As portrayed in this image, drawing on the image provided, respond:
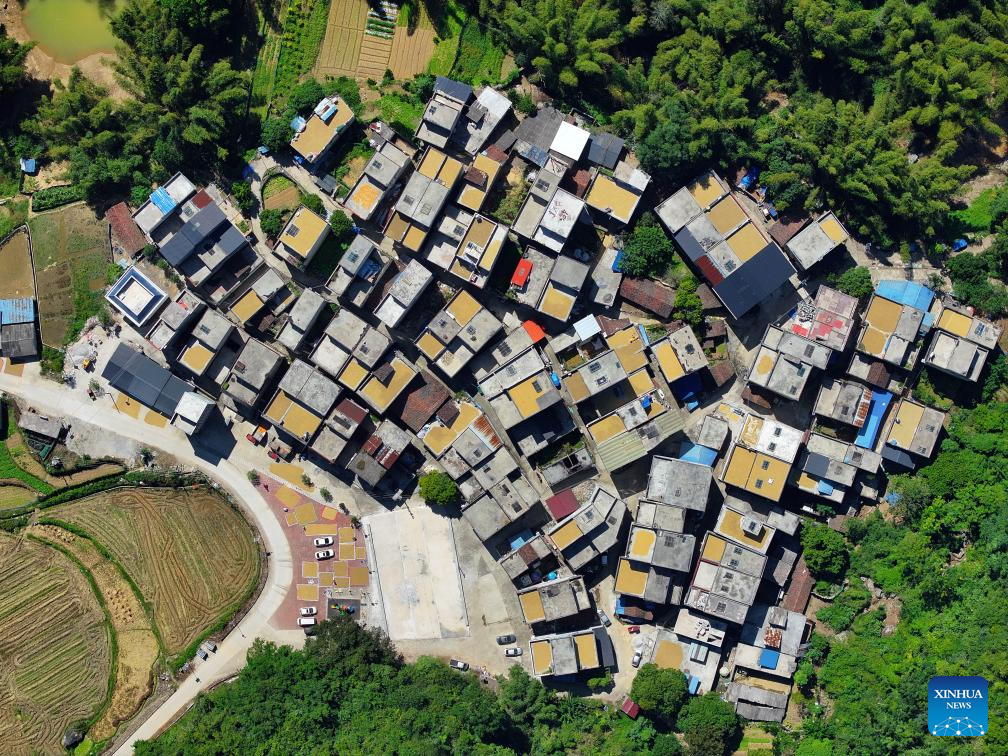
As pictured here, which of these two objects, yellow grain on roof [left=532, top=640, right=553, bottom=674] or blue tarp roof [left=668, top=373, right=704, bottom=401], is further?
blue tarp roof [left=668, top=373, right=704, bottom=401]

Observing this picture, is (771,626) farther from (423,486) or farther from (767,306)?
(423,486)

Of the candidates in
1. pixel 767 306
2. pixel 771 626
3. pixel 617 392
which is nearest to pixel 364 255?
pixel 617 392

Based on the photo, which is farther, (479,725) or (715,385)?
(715,385)

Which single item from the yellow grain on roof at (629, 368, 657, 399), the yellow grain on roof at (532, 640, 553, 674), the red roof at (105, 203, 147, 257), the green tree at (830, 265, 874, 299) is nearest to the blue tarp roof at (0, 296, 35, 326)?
the red roof at (105, 203, 147, 257)

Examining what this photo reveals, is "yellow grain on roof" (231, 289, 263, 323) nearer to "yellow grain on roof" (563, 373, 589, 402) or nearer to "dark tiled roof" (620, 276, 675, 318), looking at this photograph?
"yellow grain on roof" (563, 373, 589, 402)

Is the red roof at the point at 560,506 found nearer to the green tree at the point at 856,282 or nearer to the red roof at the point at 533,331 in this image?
the red roof at the point at 533,331

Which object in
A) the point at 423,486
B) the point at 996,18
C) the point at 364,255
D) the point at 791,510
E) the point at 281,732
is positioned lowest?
the point at 281,732

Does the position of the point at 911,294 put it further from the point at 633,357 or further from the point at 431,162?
the point at 431,162

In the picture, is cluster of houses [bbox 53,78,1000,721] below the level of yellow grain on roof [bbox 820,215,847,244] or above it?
below
